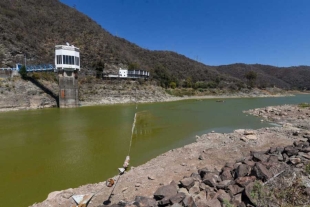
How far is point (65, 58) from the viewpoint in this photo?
3059cm

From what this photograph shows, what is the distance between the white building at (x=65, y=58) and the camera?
30391 millimetres

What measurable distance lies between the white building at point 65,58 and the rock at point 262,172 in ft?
103

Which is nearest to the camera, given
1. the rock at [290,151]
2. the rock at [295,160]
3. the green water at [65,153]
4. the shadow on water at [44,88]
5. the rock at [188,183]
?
the rock at [188,183]

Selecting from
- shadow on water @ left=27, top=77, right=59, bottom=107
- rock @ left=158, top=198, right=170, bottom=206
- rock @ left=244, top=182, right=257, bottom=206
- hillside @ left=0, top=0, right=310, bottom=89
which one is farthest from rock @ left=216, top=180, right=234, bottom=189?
hillside @ left=0, top=0, right=310, bottom=89

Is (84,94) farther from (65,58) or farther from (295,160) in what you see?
(295,160)

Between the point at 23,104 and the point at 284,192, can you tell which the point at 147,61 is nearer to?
the point at 23,104

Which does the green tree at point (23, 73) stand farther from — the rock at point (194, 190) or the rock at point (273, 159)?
the rock at point (273, 159)

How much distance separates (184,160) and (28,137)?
1127cm

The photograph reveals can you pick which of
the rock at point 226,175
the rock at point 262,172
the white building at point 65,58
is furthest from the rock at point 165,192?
the white building at point 65,58

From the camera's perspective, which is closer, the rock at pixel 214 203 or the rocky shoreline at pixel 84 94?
the rock at pixel 214 203

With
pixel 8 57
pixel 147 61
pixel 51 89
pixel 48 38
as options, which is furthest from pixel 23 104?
pixel 147 61

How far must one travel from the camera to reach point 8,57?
136 feet

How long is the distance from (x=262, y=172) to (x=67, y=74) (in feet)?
104

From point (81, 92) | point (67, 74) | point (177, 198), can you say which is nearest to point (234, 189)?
point (177, 198)
